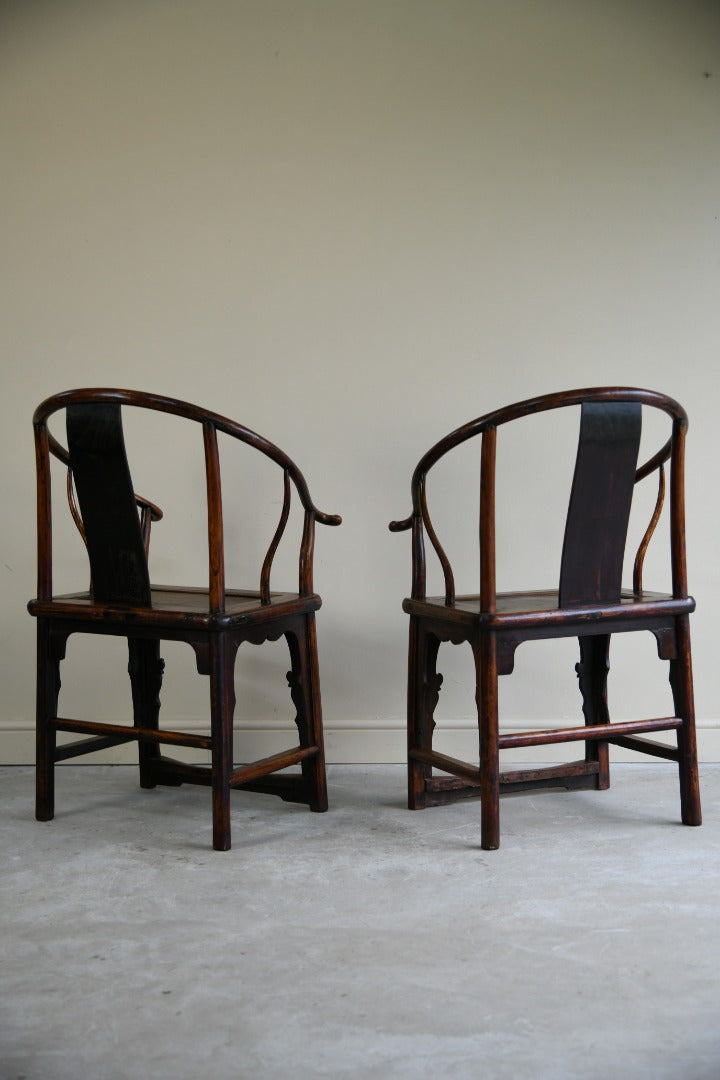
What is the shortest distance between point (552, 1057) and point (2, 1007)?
30.8 inches

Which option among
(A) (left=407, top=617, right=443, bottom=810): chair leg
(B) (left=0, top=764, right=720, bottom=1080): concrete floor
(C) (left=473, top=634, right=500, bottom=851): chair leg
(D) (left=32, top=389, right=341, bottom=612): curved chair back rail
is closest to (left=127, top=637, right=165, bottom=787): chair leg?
(B) (left=0, top=764, right=720, bottom=1080): concrete floor

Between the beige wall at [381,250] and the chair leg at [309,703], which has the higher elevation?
the beige wall at [381,250]

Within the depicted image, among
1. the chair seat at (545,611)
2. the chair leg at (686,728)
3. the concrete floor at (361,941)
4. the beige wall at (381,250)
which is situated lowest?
the concrete floor at (361,941)

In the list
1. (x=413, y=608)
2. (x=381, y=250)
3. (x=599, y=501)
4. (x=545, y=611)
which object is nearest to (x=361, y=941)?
(x=545, y=611)

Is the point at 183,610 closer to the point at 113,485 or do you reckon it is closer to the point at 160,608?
the point at 160,608

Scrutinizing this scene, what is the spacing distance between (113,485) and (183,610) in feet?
1.05

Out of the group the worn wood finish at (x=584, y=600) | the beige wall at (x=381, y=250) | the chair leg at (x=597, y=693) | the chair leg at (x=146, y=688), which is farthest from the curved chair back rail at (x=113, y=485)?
A: the chair leg at (x=597, y=693)

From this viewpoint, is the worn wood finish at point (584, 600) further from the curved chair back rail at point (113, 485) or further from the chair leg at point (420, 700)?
the curved chair back rail at point (113, 485)

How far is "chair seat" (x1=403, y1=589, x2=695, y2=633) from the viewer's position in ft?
7.29

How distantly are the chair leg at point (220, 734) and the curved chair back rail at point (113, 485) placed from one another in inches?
4.0

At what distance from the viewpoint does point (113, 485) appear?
7.60 feet

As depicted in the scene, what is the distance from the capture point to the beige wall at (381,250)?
10.1ft

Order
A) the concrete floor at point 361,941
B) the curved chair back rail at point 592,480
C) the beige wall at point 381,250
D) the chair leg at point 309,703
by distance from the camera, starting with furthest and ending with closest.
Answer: the beige wall at point 381,250, the chair leg at point 309,703, the curved chair back rail at point 592,480, the concrete floor at point 361,941

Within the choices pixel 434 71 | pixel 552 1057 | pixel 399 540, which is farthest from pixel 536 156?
pixel 552 1057
